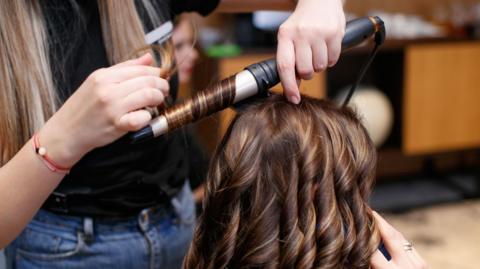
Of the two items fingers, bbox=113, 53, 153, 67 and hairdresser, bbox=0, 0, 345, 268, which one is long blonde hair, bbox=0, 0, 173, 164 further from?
fingers, bbox=113, 53, 153, 67

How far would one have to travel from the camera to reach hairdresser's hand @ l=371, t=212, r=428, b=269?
589 mm

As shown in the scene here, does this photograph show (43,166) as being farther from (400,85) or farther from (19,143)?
(400,85)

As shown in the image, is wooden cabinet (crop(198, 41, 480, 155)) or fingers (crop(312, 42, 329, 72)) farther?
wooden cabinet (crop(198, 41, 480, 155))

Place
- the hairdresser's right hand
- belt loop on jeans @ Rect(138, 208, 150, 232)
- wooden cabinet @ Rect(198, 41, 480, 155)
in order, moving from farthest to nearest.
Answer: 1. wooden cabinet @ Rect(198, 41, 480, 155)
2. belt loop on jeans @ Rect(138, 208, 150, 232)
3. the hairdresser's right hand

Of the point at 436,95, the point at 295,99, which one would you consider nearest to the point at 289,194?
the point at 295,99

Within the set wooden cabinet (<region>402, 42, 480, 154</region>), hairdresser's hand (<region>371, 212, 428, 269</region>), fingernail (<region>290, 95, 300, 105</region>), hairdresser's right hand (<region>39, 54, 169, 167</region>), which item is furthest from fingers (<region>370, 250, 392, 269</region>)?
wooden cabinet (<region>402, 42, 480, 154</region>)

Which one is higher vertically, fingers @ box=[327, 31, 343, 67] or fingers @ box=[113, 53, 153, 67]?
fingers @ box=[113, 53, 153, 67]

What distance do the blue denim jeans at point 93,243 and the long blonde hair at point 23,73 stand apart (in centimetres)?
13

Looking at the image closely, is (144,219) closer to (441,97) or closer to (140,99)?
(140,99)

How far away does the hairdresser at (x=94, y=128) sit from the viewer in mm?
510

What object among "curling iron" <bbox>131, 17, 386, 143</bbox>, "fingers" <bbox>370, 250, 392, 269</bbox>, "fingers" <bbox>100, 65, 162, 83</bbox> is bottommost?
"fingers" <bbox>370, 250, 392, 269</bbox>

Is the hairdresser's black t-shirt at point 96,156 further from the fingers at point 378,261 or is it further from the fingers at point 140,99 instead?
the fingers at point 378,261

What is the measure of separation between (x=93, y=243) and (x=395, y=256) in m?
0.39

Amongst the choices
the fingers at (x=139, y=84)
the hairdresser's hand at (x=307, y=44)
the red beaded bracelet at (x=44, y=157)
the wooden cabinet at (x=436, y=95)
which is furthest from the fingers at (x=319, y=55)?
the wooden cabinet at (x=436, y=95)
